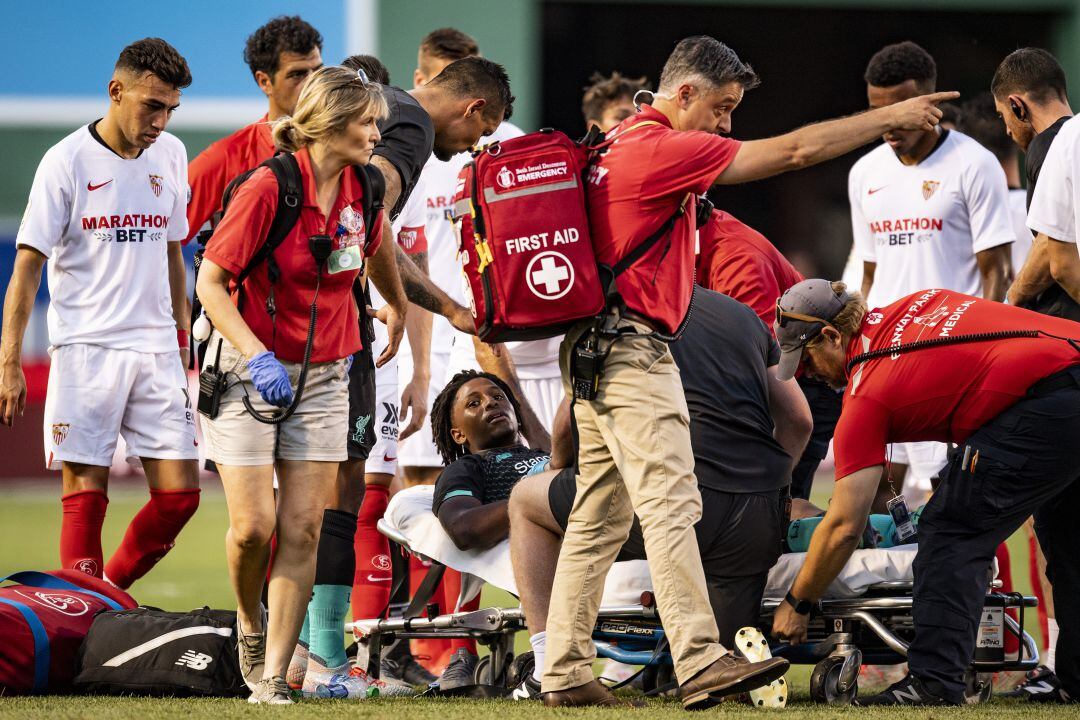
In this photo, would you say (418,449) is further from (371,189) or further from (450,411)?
(371,189)

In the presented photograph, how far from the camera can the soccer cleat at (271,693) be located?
4.98 m

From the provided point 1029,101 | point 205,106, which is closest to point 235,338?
point 1029,101

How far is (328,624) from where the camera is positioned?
5.57 m

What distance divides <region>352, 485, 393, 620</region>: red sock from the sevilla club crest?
124cm

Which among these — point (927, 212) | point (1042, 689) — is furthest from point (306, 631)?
point (927, 212)

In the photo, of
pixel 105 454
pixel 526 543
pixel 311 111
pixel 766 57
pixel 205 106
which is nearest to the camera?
pixel 311 111

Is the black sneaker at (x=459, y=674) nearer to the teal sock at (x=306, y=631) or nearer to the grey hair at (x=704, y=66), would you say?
the teal sock at (x=306, y=631)

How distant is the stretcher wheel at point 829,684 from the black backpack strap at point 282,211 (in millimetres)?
2230

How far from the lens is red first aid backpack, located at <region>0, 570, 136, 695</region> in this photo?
518 centimetres

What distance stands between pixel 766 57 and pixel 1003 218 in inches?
519

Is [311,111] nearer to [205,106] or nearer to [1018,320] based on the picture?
[1018,320]

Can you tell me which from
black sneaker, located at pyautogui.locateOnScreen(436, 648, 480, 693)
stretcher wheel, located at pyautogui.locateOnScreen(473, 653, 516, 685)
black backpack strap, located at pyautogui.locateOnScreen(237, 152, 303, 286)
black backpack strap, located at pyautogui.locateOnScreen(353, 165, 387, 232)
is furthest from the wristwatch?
black backpack strap, located at pyautogui.locateOnScreen(237, 152, 303, 286)

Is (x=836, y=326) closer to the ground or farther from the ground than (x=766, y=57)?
closer to the ground

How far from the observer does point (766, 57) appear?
65.7 feet
